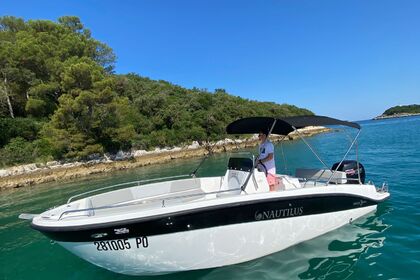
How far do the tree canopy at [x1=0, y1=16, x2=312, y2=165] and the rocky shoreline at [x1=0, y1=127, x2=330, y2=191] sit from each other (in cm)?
97

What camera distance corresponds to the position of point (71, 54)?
3712 cm

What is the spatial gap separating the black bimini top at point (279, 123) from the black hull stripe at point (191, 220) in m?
1.56

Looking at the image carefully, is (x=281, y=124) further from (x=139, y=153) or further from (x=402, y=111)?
(x=402, y=111)

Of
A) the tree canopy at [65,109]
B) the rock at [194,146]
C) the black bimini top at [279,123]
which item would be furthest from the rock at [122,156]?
the black bimini top at [279,123]

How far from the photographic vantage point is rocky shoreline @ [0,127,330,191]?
73.2 feet

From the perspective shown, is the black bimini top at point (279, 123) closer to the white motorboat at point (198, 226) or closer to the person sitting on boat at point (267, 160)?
the white motorboat at point (198, 226)

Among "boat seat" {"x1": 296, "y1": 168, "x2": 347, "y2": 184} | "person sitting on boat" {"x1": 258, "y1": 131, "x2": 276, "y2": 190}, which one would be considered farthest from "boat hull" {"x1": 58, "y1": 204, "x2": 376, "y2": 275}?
"boat seat" {"x1": 296, "y1": 168, "x2": 347, "y2": 184}

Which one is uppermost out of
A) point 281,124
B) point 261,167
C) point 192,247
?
Result: point 281,124

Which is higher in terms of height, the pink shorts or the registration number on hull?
the pink shorts

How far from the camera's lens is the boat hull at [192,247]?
186 inches

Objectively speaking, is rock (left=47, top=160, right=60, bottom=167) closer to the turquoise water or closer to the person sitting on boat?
the turquoise water

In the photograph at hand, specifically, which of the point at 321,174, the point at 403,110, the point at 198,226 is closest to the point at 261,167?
the point at 321,174

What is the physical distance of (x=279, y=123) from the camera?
7.16 metres

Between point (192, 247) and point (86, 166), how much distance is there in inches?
939
